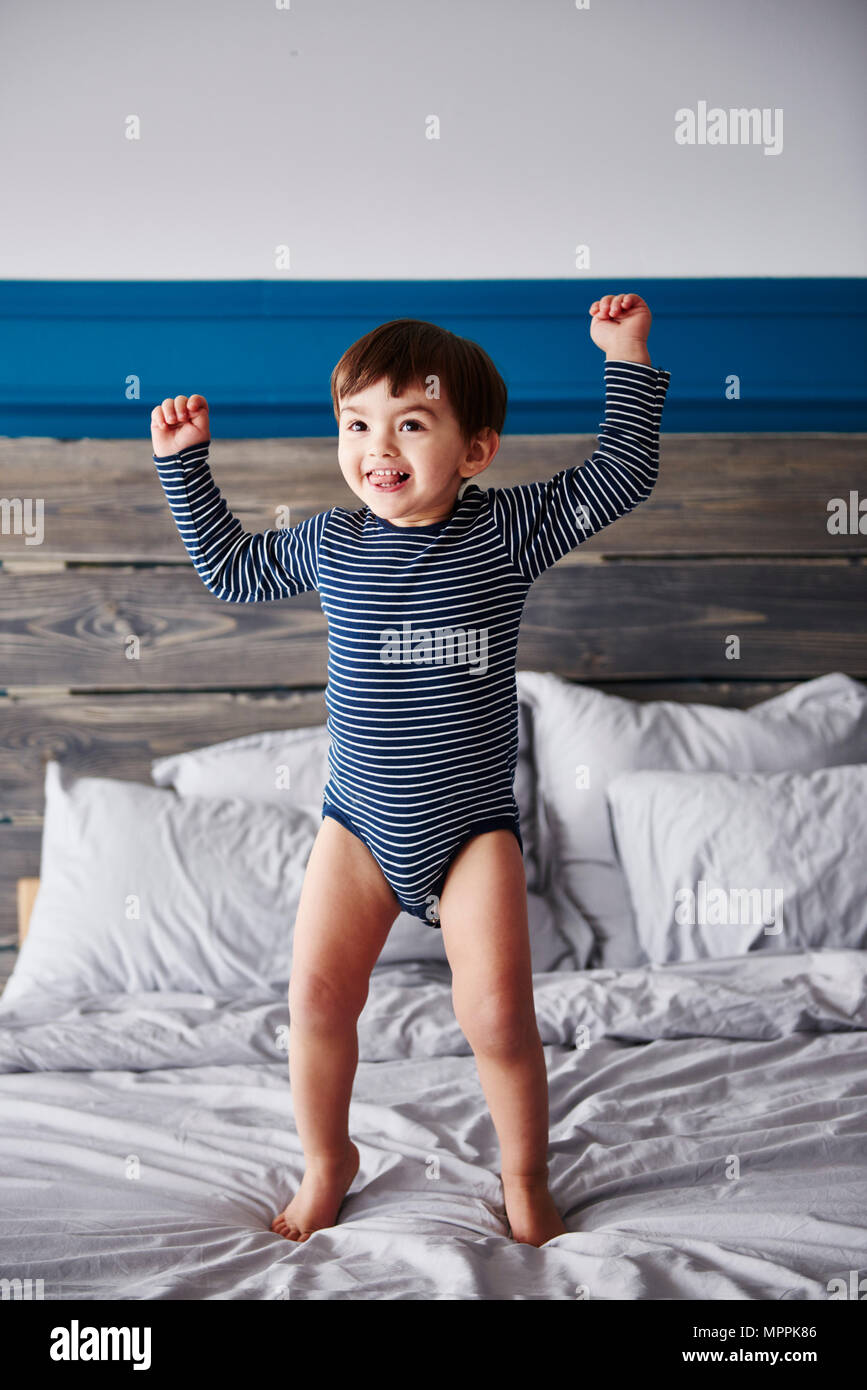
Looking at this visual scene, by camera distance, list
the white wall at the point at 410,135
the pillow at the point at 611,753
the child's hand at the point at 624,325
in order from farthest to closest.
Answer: the white wall at the point at 410,135 < the pillow at the point at 611,753 < the child's hand at the point at 624,325

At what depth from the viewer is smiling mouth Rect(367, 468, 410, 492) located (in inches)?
38.7

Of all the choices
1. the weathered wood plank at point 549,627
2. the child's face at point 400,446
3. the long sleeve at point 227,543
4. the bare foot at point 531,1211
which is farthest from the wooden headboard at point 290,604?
the bare foot at point 531,1211

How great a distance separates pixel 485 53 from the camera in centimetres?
198

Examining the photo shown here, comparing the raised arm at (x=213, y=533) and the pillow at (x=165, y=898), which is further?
the pillow at (x=165, y=898)

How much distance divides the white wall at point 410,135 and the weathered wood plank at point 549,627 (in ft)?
1.92

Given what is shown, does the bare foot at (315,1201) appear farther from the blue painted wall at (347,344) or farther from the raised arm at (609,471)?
the blue painted wall at (347,344)

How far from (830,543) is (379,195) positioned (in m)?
1.08

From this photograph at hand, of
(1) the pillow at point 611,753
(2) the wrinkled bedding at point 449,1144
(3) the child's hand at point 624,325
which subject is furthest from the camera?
(1) the pillow at point 611,753

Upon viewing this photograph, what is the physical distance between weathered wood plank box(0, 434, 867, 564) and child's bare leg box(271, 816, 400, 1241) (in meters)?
1.08

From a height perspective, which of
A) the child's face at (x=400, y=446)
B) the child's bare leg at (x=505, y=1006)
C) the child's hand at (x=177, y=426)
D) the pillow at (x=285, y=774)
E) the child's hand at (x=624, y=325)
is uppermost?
the child's hand at (x=624, y=325)

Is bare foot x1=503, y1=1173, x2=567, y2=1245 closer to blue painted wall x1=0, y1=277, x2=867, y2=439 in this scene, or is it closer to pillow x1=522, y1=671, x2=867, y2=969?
pillow x1=522, y1=671, x2=867, y2=969

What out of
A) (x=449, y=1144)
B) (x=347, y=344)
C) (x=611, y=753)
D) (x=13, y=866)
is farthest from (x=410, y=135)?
(x=449, y=1144)

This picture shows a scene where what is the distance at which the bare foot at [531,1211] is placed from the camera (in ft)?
3.32
